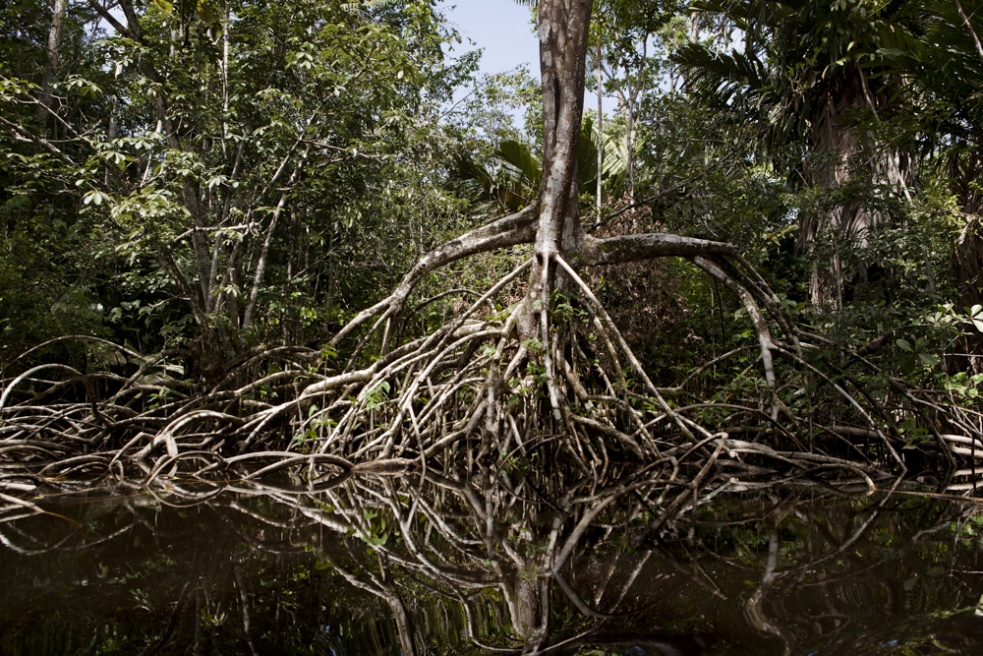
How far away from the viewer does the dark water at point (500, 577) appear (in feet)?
5.59

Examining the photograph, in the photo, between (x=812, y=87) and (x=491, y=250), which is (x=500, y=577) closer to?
(x=491, y=250)

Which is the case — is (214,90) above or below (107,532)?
above

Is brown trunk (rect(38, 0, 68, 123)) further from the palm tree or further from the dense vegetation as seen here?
the palm tree

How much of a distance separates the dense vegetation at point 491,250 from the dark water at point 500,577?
3.20 feet

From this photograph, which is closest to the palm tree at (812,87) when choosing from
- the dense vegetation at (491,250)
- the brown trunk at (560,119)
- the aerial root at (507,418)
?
the dense vegetation at (491,250)

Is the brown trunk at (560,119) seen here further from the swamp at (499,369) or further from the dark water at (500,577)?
the dark water at (500,577)

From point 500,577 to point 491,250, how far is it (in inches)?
152

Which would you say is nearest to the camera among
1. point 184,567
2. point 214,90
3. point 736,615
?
point 736,615

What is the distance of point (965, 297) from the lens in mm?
5438

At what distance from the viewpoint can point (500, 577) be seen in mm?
2242

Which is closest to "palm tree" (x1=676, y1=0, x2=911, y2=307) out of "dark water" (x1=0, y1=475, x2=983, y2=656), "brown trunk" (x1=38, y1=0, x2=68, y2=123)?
"dark water" (x1=0, y1=475, x2=983, y2=656)

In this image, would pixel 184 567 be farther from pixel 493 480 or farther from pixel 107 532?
pixel 493 480

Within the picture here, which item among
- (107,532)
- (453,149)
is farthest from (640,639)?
(453,149)

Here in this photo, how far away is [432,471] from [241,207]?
4.19 meters
